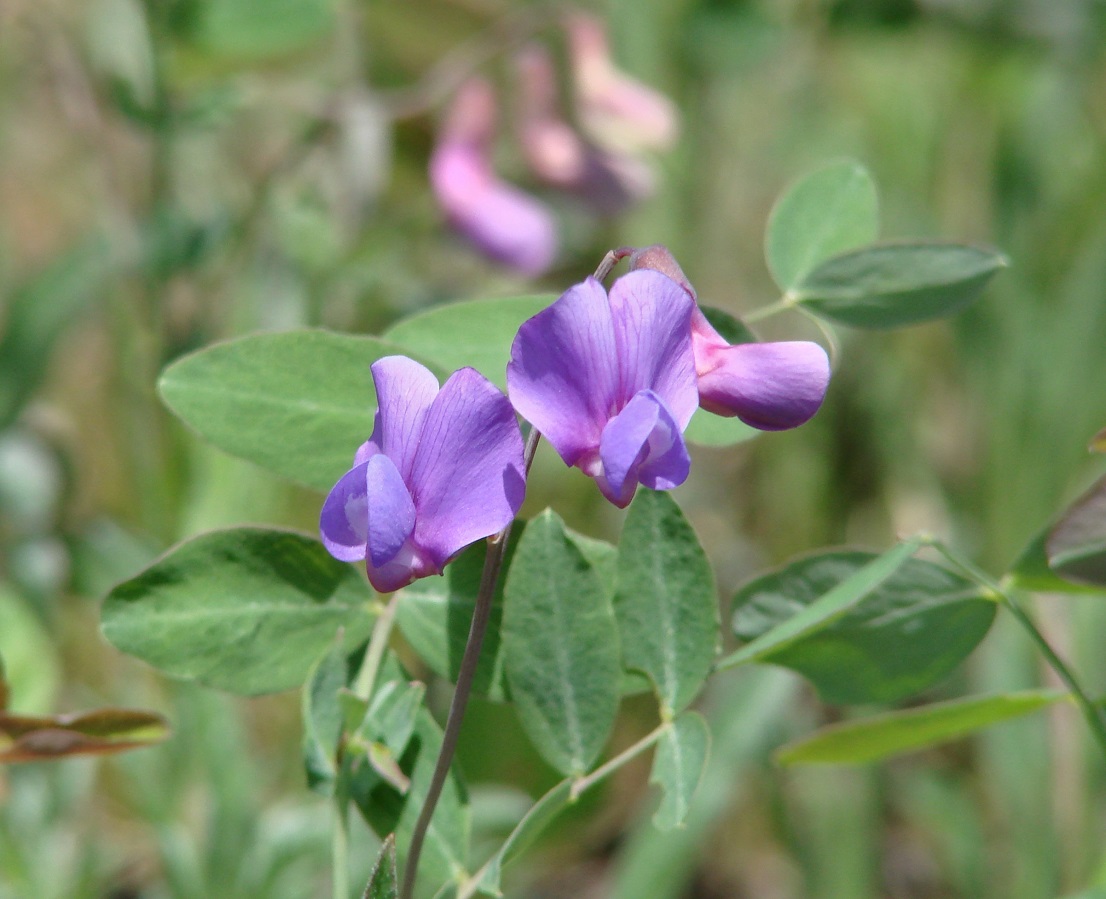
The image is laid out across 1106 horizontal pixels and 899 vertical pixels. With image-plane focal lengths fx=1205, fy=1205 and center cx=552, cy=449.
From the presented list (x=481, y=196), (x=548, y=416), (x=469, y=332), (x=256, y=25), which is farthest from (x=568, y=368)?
(x=481, y=196)

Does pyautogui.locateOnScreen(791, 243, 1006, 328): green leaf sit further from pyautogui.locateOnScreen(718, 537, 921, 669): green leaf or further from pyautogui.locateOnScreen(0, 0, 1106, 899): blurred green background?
pyautogui.locateOnScreen(0, 0, 1106, 899): blurred green background

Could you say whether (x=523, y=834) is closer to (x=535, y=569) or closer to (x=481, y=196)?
(x=535, y=569)

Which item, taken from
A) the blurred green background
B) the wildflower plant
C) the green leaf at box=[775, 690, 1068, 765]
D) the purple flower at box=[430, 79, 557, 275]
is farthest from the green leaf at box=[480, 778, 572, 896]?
the purple flower at box=[430, 79, 557, 275]

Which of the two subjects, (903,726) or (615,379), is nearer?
(615,379)

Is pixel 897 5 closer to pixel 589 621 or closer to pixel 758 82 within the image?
pixel 758 82

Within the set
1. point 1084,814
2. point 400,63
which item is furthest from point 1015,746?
point 400,63

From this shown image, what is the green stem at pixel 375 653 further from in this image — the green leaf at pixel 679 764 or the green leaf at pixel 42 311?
the green leaf at pixel 42 311
